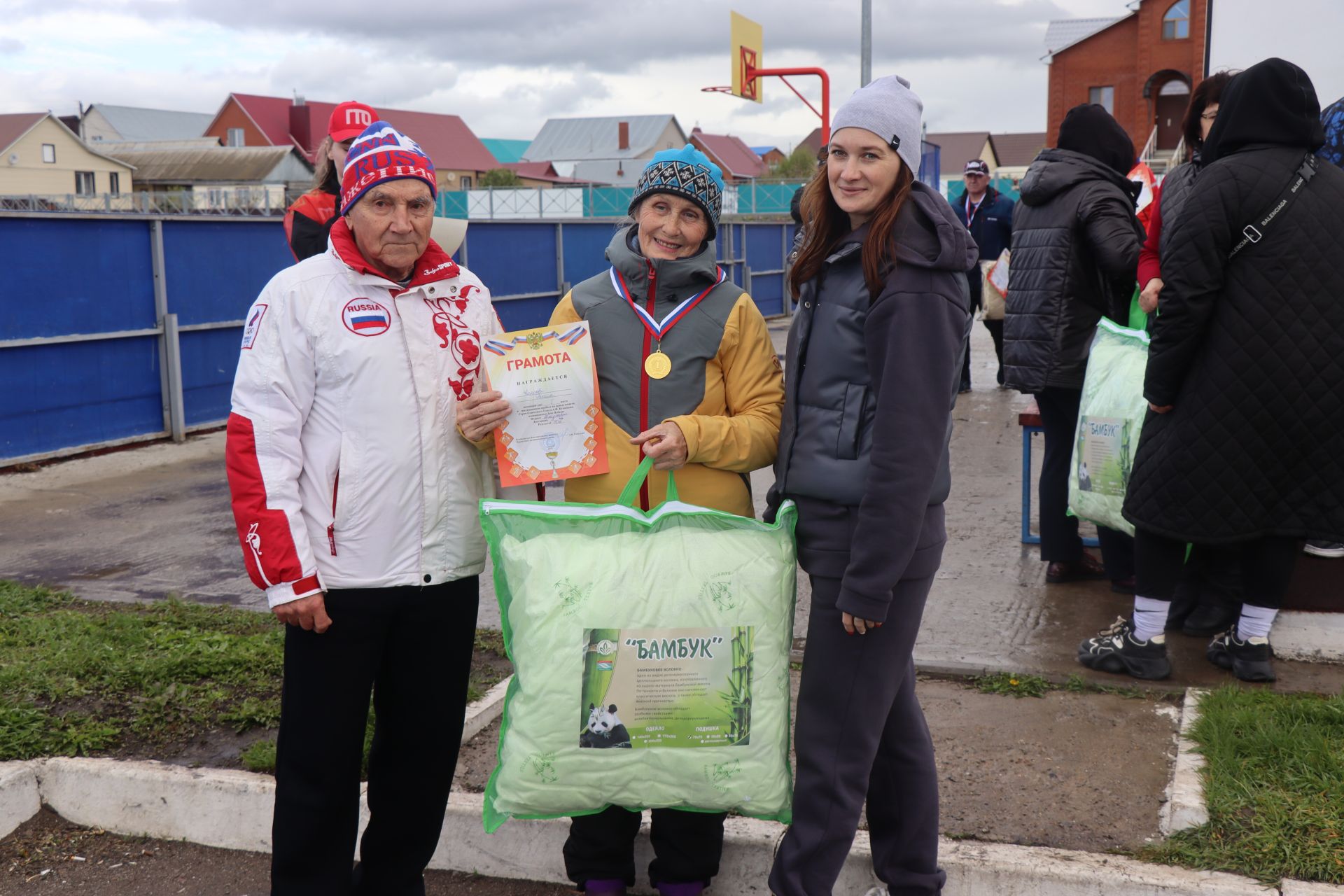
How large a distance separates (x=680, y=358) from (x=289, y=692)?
1246 mm

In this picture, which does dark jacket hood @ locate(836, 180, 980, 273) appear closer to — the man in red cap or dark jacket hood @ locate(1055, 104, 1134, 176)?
dark jacket hood @ locate(1055, 104, 1134, 176)

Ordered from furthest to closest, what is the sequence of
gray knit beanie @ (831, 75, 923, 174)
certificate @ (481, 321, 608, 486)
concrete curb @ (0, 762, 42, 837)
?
concrete curb @ (0, 762, 42, 837), certificate @ (481, 321, 608, 486), gray knit beanie @ (831, 75, 923, 174)

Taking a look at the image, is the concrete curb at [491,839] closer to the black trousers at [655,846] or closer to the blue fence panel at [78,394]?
the black trousers at [655,846]

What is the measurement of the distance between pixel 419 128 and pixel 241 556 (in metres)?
78.4

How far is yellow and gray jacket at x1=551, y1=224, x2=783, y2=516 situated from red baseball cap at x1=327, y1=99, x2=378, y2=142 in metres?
3.08

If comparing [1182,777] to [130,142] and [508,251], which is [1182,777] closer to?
[508,251]

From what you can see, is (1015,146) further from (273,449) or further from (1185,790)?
(273,449)

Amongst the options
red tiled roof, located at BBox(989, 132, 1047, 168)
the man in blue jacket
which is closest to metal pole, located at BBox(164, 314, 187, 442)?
the man in blue jacket

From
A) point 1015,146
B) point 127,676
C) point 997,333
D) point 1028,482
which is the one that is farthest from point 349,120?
point 1015,146

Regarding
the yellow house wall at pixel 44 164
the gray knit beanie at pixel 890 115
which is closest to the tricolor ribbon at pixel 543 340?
the gray knit beanie at pixel 890 115

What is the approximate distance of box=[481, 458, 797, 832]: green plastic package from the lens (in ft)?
8.84

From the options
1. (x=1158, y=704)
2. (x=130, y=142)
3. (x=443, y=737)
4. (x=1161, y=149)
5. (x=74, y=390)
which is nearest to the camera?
(x=443, y=737)

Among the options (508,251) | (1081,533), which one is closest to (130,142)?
(508,251)

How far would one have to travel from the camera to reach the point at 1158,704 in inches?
166
